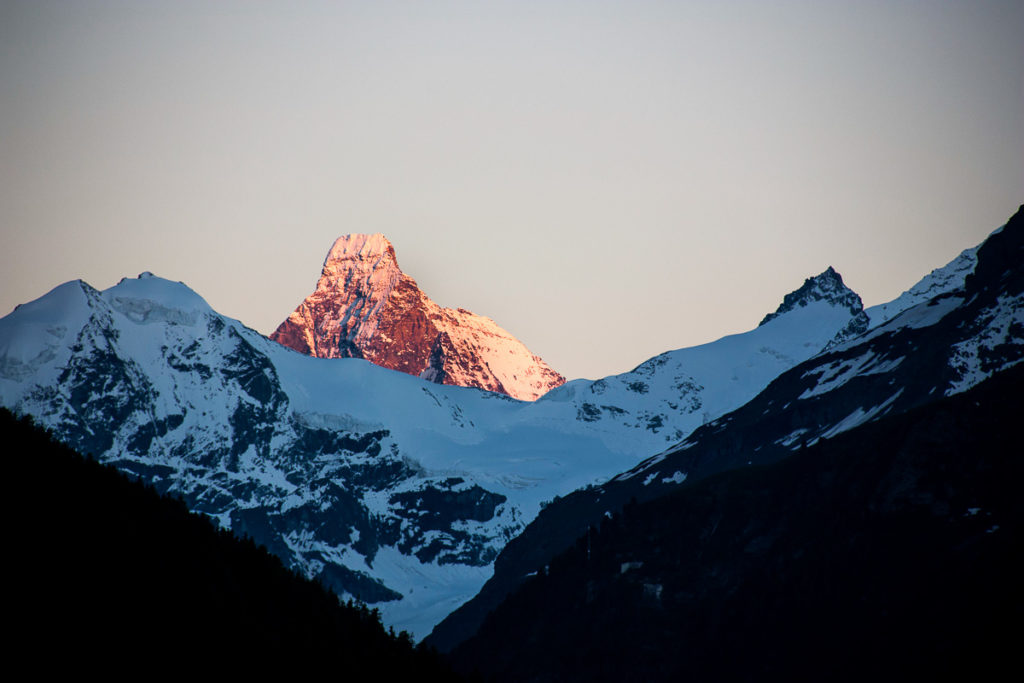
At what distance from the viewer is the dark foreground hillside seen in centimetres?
15788

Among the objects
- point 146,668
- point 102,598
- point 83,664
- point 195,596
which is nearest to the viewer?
point 83,664

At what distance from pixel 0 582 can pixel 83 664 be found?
653 inches

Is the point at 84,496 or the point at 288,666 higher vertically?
the point at 84,496

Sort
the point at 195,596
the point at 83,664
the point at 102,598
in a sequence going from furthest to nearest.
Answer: the point at 195,596, the point at 102,598, the point at 83,664

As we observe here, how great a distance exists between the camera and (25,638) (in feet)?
493

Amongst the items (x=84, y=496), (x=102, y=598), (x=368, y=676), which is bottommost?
(x=368, y=676)

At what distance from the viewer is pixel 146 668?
159500 millimetres

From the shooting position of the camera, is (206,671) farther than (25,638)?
Yes

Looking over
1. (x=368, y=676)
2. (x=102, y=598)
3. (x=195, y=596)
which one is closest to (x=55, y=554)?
(x=102, y=598)

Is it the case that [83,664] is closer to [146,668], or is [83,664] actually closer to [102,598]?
[146,668]

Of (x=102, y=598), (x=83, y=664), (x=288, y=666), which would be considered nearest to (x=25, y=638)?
(x=83, y=664)

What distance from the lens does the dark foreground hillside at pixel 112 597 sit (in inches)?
6216

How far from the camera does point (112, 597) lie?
174m

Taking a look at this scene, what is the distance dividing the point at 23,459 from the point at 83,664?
49890mm
